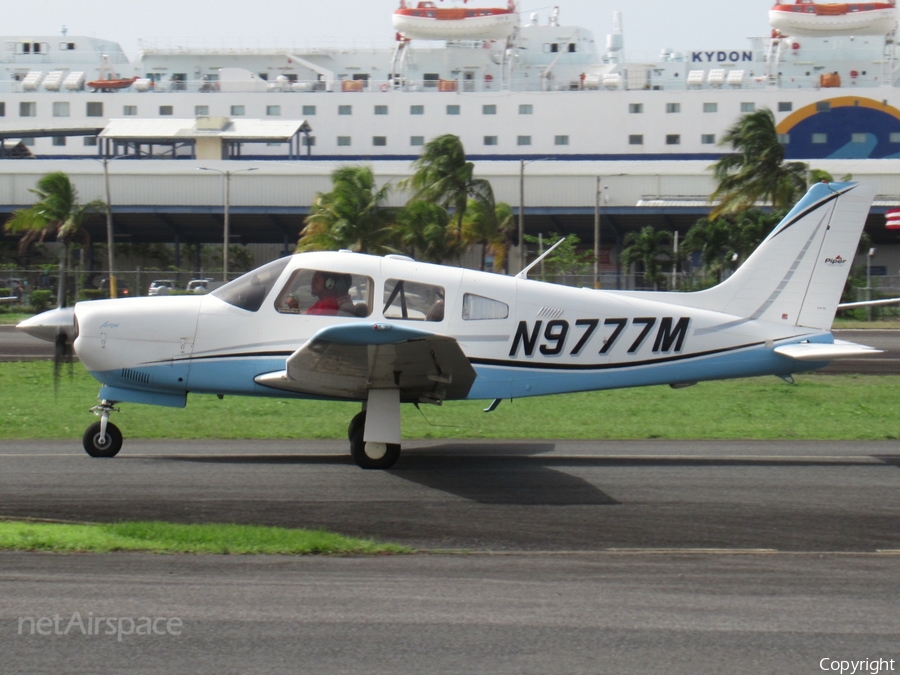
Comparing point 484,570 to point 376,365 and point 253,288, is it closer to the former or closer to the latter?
point 376,365

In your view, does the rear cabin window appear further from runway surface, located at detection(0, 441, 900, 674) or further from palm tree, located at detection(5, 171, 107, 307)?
palm tree, located at detection(5, 171, 107, 307)

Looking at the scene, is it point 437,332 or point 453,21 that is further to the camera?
point 453,21

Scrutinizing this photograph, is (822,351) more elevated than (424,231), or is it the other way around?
(424,231)

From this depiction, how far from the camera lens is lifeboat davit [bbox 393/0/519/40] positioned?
207ft

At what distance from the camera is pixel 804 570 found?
6656mm

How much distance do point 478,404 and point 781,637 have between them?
11045 mm

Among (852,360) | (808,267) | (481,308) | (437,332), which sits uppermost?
(808,267)

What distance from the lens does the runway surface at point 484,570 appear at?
5.11 m

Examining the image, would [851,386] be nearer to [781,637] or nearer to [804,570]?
[804,570]

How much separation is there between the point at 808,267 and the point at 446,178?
3213cm

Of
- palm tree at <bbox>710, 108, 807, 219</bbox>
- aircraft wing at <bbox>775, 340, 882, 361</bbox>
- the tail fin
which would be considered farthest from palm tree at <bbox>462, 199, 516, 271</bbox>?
aircraft wing at <bbox>775, 340, 882, 361</bbox>

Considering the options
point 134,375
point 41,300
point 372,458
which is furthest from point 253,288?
point 41,300

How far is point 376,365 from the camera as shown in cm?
941

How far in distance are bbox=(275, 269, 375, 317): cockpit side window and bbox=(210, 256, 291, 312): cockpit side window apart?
0.18m
